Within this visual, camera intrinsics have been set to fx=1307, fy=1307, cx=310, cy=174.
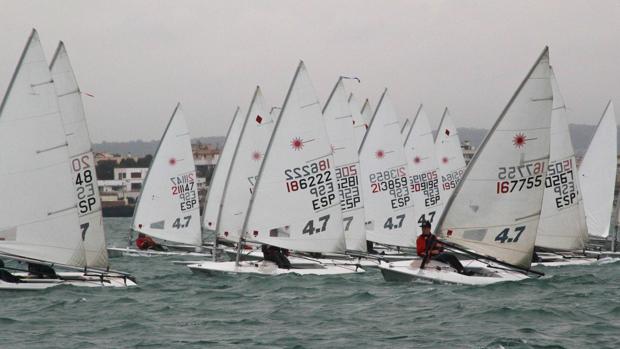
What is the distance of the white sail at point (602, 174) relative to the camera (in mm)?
47938

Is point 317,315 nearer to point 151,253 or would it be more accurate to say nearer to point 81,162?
point 81,162

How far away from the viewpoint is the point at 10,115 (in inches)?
1075

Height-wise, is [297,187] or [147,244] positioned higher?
[297,187]

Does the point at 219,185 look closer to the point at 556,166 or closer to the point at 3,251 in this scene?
the point at 556,166

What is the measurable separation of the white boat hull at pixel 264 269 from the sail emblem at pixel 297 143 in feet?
10.4

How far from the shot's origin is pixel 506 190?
101 ft

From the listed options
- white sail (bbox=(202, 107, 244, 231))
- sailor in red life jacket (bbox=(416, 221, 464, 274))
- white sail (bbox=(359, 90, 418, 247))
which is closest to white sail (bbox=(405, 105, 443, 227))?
white sail (bbox=(359, 90, 418, 247))

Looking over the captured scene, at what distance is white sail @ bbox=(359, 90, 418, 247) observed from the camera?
146 ft

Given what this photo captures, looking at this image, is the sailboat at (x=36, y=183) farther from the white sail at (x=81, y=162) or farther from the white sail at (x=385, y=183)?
the white sail at (x=385, y=183)

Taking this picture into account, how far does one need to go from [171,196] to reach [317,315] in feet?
77.2

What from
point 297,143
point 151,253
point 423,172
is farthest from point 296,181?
point 423,172

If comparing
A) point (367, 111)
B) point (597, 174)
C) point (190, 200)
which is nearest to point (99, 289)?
point (190, 200)

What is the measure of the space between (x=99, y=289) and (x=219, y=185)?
21819mm

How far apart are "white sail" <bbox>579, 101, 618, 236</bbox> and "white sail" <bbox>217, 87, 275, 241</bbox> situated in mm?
12308
